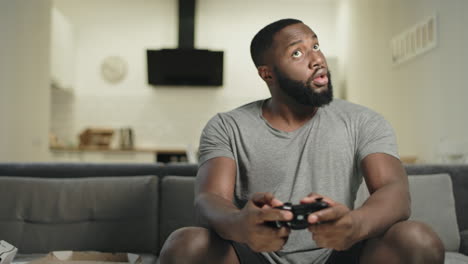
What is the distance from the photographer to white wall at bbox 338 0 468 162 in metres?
3.17

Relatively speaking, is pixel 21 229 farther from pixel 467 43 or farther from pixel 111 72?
pixel 111 72

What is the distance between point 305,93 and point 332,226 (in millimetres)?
512

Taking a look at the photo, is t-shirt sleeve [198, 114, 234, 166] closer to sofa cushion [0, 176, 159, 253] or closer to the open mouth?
the open mouth

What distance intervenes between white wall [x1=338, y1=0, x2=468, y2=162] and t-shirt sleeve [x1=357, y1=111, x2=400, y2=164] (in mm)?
2080

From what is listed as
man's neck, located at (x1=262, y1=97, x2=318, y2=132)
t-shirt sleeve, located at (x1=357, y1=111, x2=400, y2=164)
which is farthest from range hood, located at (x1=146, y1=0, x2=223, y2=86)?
t-shirt sleeve, located at (x1=357, y1=111, x2=400, y2=164)

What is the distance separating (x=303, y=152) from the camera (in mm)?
1276

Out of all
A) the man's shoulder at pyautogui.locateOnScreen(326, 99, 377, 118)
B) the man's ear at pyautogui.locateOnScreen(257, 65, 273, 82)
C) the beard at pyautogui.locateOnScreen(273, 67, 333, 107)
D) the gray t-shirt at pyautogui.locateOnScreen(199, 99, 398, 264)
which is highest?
the man's ear at pyautogui.locateOnScreen(257, 65, 273, 82)

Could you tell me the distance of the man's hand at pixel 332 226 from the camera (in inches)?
34.9

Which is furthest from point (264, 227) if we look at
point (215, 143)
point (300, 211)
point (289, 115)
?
point (289, 115)

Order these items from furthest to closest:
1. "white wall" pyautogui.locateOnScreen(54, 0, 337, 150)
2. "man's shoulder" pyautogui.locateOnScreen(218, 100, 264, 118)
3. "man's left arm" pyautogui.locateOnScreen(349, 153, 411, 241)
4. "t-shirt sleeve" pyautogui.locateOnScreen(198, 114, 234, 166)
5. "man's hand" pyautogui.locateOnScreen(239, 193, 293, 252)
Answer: "white wall" pyautogui.locateOnScreen(54, 0, 337, 150) → "man's shoulder" pyautogui.locateOnScreen(218, 100, 264, 118) → "t-shirt sleeve" pyautogui.locateOnScreen(198, 114, 234, 166) → "man's left arm" pyautogui.locateOnScreen(349, 153, 411, 241) → "man's hand" pyautogui.locateOnScreen(239, 193, 293, 252)

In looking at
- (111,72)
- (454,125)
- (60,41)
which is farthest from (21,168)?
(111,72)

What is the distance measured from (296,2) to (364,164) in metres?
5.90

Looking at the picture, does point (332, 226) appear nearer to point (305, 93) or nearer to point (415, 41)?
point (305, 93)

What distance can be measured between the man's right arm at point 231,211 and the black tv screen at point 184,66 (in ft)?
16.5
